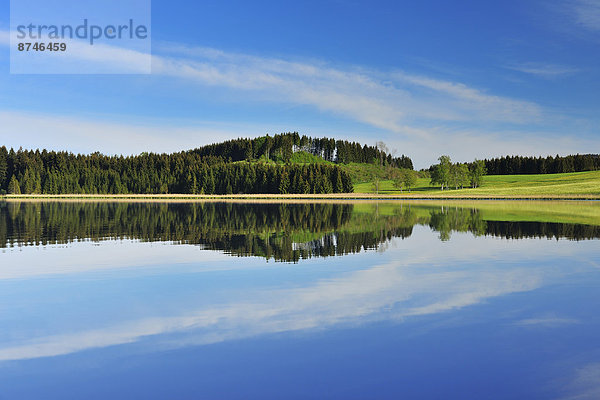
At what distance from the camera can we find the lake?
862 centimetres

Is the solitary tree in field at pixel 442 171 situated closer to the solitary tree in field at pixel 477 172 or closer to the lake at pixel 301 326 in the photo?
the solitary tree in field at pixel 477 172

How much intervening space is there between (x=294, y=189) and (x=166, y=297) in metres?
169

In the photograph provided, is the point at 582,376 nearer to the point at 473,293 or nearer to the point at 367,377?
the point at 367,377

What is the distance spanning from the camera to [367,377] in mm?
8828

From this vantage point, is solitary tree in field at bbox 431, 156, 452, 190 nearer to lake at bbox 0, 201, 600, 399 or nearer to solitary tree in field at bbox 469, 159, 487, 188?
solitary tree in field at bbox 469, 159, 487, 188

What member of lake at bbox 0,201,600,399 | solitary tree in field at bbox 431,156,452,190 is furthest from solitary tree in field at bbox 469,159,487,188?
lake at bbox 0,201,600,399

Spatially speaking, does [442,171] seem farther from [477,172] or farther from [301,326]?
[301,326]

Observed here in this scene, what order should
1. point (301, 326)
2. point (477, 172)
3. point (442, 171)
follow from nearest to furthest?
point (301, 326)
point (442, 171)
point (477, 172)

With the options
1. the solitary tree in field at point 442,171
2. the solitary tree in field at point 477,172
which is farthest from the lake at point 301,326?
the solitary tree in field at point 477,172

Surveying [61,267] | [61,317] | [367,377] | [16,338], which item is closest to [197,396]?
[367,377]

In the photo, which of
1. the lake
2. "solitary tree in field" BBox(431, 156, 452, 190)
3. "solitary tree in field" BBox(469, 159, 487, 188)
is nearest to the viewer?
the lake

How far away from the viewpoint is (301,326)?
11906mm

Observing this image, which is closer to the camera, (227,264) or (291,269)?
(291,269)

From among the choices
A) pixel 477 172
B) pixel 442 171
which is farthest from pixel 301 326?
pixel 477 172
